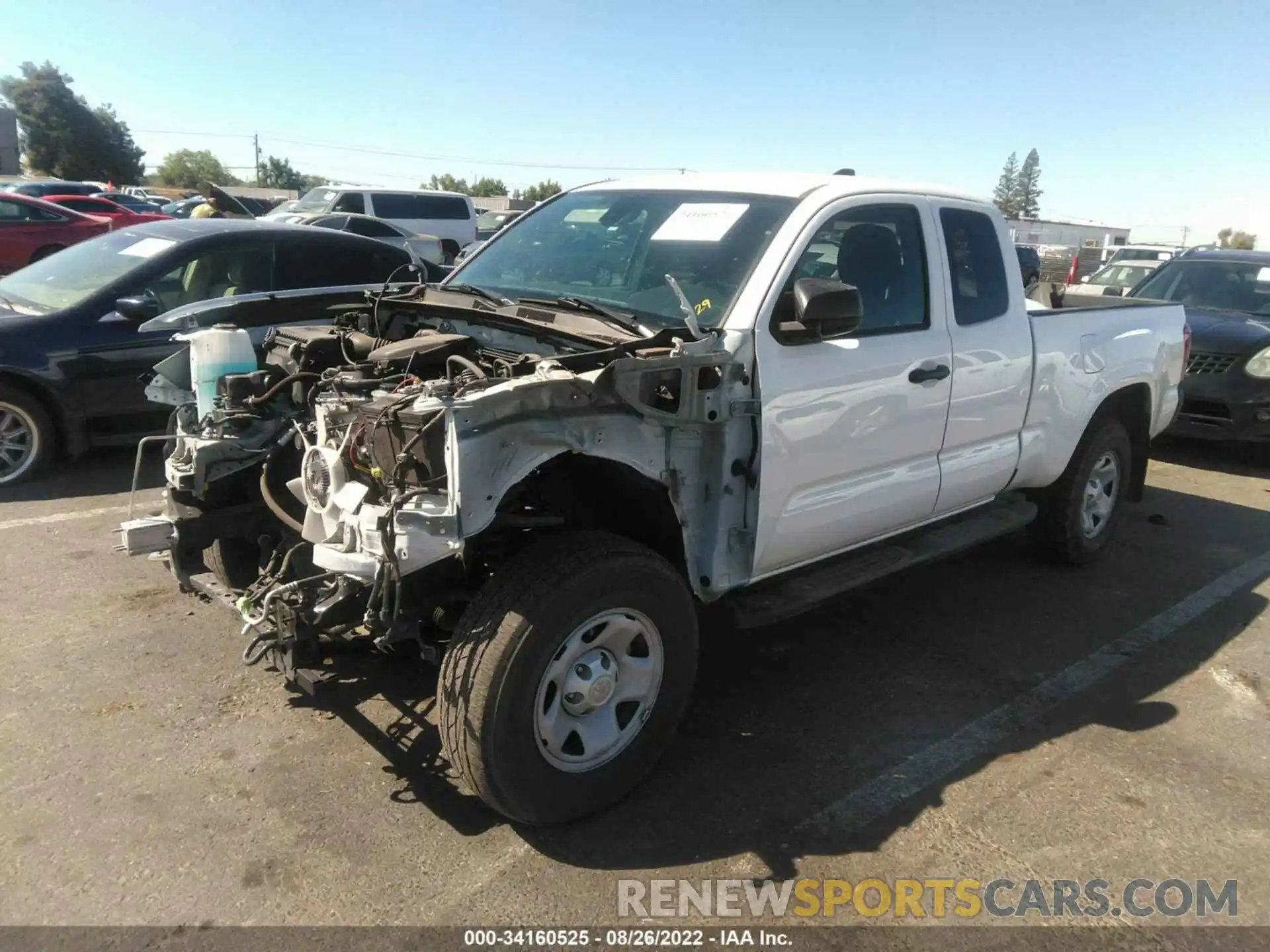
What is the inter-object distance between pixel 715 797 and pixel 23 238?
16.6 m

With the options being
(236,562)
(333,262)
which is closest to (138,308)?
(333,262)

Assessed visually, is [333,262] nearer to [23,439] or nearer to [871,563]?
[23,439]

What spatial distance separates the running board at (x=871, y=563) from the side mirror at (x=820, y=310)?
1.01 meters

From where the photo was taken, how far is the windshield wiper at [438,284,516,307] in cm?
391

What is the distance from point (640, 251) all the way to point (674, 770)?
208 cm

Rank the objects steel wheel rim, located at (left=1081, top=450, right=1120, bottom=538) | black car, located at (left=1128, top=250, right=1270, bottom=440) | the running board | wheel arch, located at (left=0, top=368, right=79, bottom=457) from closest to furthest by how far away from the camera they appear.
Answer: the running board → steel wheel rim, located at (left=1081, top=450, right=1120, bottom=538) → wheel arch, located at (left=0, top=368, right=79, bottom=457) → black car, located at (left=1128, top=250, right=1270, bottom=440)

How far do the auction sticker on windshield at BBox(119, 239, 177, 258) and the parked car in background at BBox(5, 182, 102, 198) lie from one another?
2376 centimetres

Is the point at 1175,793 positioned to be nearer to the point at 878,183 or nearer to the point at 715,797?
the point at 715,797

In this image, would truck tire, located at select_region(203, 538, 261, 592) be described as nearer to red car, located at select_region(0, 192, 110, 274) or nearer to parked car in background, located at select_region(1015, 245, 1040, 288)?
parked car in background, located at select_region(1015, 245, 1040, 288)

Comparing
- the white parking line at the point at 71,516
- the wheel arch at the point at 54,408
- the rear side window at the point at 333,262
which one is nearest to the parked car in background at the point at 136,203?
the rear side window at the point at 333,262

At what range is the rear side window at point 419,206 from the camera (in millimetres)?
19875

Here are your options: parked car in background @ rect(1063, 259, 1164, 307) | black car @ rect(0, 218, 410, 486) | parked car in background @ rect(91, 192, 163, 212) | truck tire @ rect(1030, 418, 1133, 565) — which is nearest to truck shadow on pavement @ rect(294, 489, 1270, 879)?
truck tire @ rect(1030, 418, 1133, 565)

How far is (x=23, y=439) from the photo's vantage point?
6.22 m

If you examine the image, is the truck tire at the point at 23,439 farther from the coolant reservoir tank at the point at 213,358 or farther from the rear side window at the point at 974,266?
the rear side window at the point at 974,266
